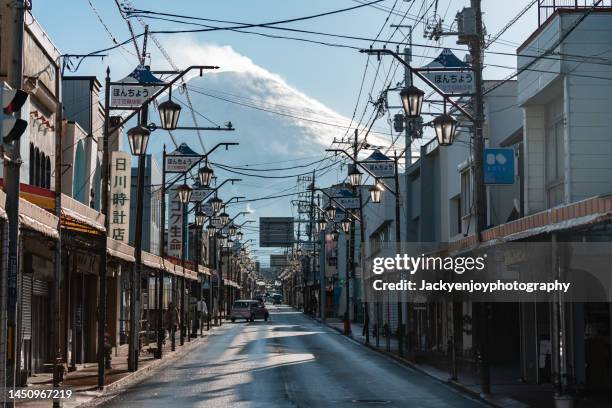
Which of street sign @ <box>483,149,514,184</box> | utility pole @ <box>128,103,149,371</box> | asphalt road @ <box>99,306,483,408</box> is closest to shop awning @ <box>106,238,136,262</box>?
utility pole @ <box>128,103,149,371</box>

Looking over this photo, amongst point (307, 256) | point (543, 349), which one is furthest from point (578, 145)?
point (307, 256)

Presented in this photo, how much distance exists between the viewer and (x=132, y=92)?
2497 cm

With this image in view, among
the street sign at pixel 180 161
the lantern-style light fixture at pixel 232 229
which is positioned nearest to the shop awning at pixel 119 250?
the street sign at pixel 180 161

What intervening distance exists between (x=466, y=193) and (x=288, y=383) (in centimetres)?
1520

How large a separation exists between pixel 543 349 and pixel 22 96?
1570 cm

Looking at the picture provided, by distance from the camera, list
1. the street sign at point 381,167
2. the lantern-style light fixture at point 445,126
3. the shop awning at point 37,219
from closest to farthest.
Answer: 1. the shop awning at point 37,219
2. the lantern-style light fixture at point 445,126
3. the street sign at point 381,167

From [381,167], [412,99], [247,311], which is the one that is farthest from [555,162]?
[247,311]

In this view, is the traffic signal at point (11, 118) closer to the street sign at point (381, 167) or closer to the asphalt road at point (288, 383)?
the asphalt road at point (288, 383)

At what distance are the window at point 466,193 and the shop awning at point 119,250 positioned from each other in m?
13.0

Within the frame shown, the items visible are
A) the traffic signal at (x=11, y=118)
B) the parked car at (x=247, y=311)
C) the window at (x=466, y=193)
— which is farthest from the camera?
the parked car at (x=247, y=311)

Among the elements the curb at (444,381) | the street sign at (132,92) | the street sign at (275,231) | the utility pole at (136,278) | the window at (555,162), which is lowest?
the curb at (444,381)

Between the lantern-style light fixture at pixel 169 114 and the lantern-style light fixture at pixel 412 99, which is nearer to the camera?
the lantern-style light fixture at pixel 412 99

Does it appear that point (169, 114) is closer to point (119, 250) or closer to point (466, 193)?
point (119, 250)

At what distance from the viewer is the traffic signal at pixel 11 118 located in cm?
1464
